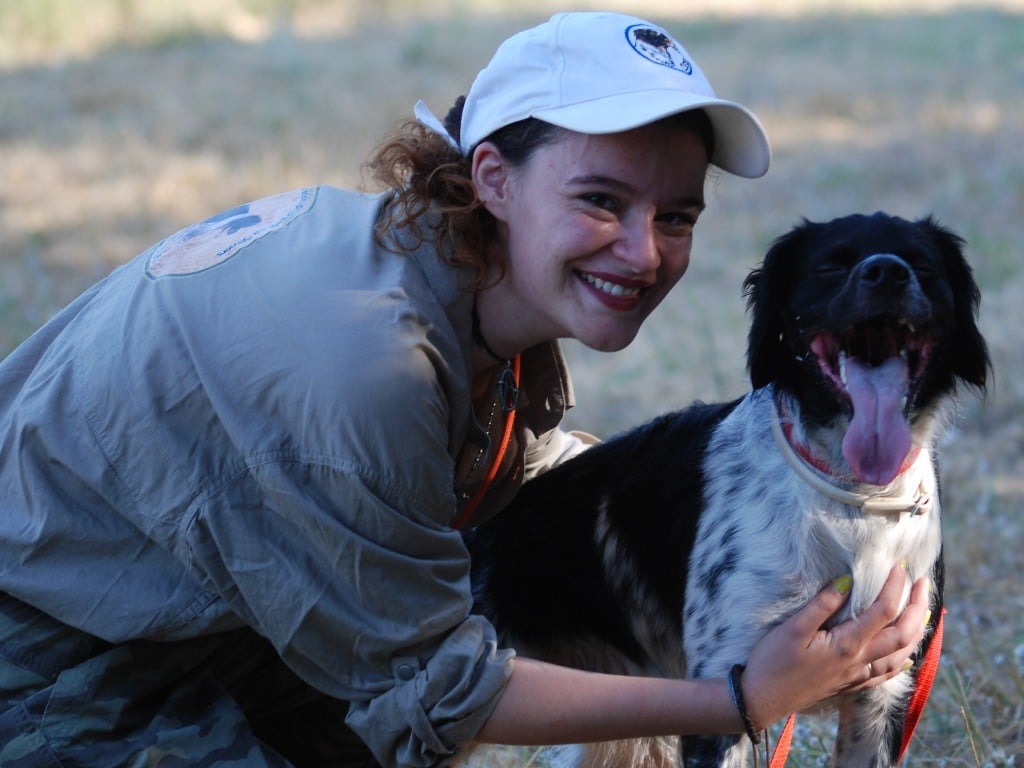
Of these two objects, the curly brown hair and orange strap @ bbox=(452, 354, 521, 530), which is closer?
the curly brown hair

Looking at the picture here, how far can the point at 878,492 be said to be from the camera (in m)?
2.69

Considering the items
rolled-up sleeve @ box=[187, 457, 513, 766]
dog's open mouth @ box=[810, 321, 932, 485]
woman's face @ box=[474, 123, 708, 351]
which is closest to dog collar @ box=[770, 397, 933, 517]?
dog's open mouth @ box=[810, 321, 932, 485]

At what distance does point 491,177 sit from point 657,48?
15.7 inches

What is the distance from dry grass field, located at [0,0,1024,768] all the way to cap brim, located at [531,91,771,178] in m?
1.35

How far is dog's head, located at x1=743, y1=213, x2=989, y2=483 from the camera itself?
254 cm

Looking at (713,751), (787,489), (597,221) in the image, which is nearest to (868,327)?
(787,489)

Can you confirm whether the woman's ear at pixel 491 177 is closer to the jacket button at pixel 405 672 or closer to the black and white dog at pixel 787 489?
the black and white dog at pixel 787 489

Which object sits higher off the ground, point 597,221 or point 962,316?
point 597,221

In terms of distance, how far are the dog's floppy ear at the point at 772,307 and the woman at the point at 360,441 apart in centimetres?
17

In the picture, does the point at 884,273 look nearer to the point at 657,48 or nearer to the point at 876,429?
the point at 876,429

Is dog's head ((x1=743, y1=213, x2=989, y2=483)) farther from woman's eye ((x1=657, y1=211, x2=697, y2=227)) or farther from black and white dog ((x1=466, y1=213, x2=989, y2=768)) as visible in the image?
woman's eye ((x1=657, y1=211, x2=697, y2=227))

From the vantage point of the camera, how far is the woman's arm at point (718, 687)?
2459mm

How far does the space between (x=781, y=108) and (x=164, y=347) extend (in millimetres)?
8843

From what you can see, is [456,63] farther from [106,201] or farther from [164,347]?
[164,347]
